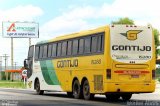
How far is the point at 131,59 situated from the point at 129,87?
1275mm

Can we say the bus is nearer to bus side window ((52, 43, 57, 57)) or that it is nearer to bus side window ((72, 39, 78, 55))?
bus side window ((72, 39, 78, 55))

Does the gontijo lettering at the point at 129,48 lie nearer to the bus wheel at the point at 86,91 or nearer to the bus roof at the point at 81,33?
the bus roof at the point at 81,33

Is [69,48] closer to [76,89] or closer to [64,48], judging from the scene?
[64,48]

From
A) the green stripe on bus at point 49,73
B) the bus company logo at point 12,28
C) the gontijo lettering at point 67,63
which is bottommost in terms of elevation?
the green stripe on bus at point 49,73

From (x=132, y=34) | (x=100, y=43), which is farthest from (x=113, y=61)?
(x=132, y=34)

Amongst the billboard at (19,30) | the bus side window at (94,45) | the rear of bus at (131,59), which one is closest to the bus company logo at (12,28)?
the billboard at (19,30)

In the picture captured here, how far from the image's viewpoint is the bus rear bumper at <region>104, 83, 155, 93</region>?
23.3m

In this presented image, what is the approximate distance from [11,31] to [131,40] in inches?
2769

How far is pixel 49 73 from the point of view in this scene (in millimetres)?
30734

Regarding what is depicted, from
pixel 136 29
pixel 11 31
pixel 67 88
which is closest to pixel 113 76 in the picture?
pixel 136 29

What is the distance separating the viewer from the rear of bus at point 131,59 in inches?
926

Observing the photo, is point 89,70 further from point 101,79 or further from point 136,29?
point 136,29

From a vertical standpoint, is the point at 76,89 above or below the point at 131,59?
below

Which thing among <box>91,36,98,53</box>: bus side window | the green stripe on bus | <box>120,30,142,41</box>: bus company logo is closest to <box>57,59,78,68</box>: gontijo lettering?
the green stripe on bus
